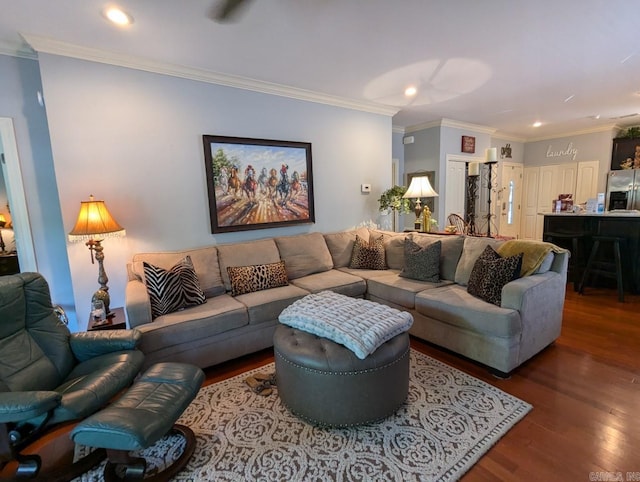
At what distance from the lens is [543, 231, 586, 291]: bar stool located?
4172mm

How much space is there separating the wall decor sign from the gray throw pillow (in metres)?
3.39

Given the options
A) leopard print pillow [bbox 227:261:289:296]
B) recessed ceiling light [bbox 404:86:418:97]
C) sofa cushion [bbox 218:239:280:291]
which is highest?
recessed ceiling light [bbox 404:86:418:97]

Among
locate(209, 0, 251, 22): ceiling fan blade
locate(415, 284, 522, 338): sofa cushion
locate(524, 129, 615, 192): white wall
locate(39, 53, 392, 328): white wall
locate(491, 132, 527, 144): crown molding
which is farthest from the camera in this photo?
locate(491, 132, 527, 144): crown molding

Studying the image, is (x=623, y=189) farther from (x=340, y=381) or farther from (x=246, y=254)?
(x=340, y=381)

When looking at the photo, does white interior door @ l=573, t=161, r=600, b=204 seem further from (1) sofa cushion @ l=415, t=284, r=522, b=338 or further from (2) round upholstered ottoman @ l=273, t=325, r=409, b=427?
(2) round upholstered ottoman @ l=273, t=325, r=409, b=427

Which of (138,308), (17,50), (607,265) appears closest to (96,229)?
(138,308)

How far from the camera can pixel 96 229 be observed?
7.81 ft

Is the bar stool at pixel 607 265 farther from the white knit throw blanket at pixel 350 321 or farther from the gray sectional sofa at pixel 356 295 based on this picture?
the white knit throw blanket at pixel 350 321

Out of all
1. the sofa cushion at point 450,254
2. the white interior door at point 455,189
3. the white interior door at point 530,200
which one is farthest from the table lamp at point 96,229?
the white interior door at point 530,200

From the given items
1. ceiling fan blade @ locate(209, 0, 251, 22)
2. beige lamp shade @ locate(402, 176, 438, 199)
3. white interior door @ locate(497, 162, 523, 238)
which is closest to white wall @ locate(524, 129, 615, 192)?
white interior door @ locate(497, 162, 523, 238)

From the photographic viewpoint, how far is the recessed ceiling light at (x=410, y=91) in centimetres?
367

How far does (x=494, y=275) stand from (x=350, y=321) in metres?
1.33

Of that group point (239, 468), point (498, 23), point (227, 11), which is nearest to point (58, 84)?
point (227, 11)

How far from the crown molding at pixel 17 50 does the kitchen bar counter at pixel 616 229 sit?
20.4 feet
